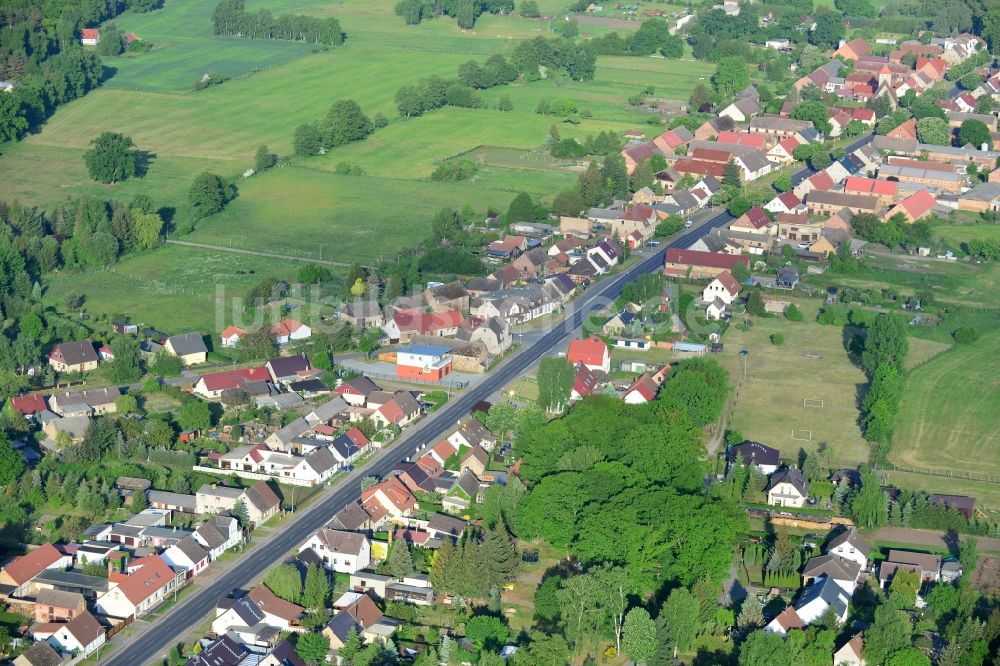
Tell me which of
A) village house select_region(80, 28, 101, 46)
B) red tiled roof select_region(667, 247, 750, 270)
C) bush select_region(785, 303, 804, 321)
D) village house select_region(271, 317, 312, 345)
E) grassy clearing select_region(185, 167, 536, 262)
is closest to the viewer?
village house select_region(271, 317, 312, 345)

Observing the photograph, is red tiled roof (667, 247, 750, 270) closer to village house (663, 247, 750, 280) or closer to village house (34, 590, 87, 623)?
village house (663, 247, 750, 280)

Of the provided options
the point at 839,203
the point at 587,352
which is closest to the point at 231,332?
the point at 587,352

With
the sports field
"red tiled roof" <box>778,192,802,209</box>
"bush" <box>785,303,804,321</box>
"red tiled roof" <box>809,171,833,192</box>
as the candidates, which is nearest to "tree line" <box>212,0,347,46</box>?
"red tiled roof" <box>809,171,833,192</box>

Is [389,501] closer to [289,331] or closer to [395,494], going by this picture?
[395,494]

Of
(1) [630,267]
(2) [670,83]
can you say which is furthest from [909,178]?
(2) [670,83]

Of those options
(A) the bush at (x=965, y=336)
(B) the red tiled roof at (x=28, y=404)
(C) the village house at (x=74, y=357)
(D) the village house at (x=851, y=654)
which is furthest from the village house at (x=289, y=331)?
(D) the village house at (x=851, y=654)

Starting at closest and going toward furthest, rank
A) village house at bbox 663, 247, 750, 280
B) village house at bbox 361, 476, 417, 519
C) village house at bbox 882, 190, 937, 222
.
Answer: village house at bbox 361, 476, 417, 519
village house at bbox 663, 247, 750, 280
village house at bbox 882, 190, 937, 222
